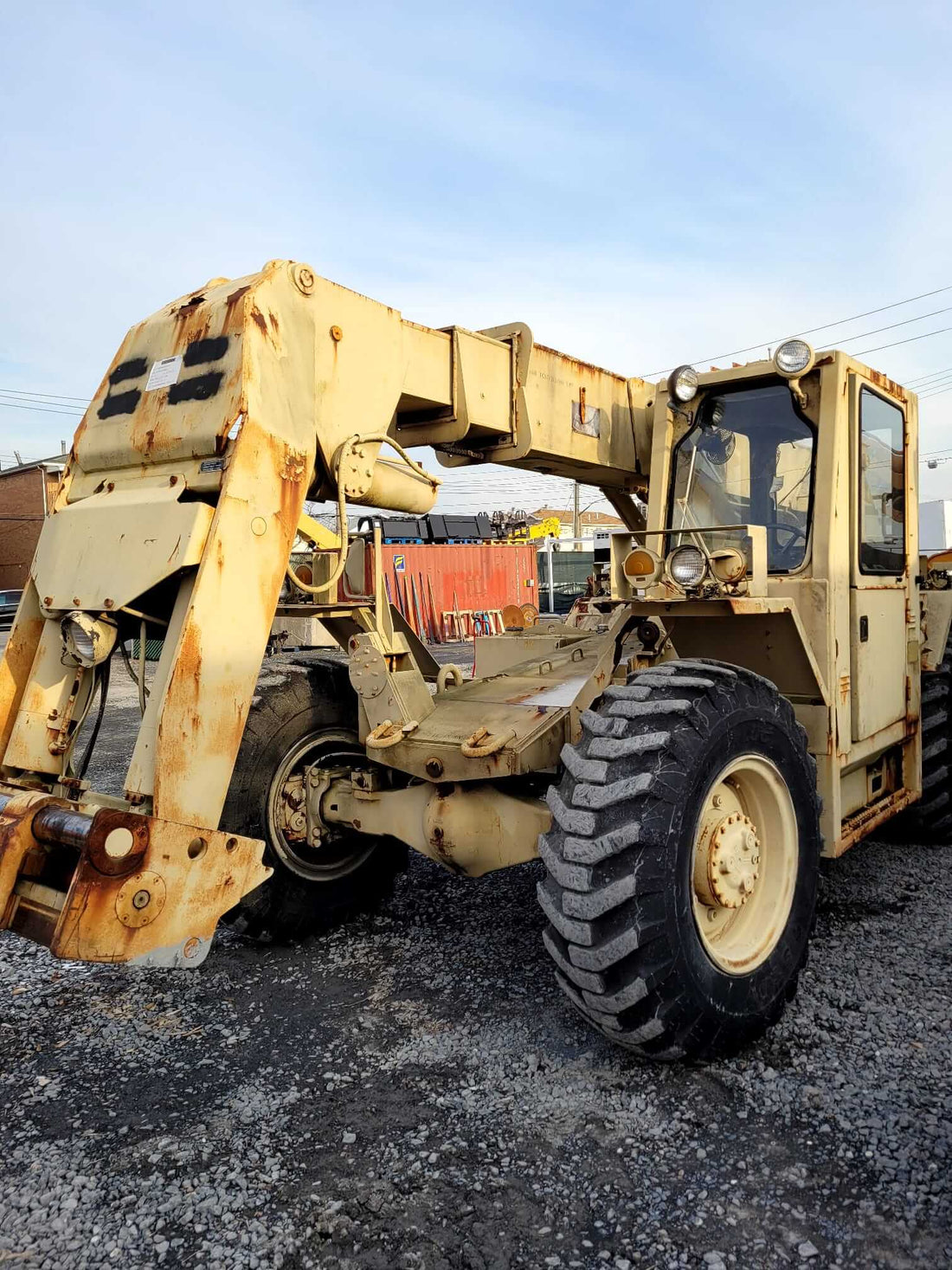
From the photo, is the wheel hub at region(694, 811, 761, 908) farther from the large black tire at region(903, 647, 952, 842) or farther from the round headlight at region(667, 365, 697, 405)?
the large black tire at region(903, 647, 952, 842)

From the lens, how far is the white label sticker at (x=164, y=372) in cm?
338

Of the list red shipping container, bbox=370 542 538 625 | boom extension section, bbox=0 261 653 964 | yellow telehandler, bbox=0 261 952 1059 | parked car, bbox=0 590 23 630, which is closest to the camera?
boom extension section, bbox=0 261 653 964

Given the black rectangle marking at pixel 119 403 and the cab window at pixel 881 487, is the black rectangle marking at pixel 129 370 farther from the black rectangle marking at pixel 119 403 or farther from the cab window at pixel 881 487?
the cab window at pixel 881 487

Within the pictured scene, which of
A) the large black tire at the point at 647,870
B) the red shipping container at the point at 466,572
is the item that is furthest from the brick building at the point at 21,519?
the large black tire at the point at 647,870

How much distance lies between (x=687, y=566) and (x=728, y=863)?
1.14 meters

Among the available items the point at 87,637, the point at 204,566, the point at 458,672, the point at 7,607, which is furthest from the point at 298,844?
the point at 7,607

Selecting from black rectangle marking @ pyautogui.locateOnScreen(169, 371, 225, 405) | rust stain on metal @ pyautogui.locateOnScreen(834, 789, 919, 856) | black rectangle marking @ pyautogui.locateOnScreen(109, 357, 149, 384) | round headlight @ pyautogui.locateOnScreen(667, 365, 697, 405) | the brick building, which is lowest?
rust stain on metal @ pyautogui.locateOnScreen(834, 789, 919, 856)

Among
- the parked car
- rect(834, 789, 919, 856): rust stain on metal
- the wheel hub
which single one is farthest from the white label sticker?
the parked car

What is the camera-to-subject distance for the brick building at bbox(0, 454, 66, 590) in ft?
97.7

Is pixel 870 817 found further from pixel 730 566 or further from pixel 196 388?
pixel 196 388

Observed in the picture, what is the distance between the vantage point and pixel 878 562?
4695mm

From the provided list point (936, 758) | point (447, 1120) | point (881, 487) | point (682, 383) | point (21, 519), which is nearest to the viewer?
point (447, 1120)

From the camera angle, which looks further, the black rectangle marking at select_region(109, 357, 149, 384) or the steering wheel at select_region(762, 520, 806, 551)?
the steering wheel at select_region(762, 520, 806, 551)

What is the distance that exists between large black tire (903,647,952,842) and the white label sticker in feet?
14.7
